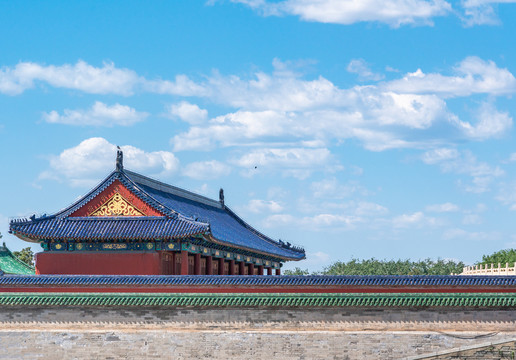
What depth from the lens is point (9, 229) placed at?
3231 cm

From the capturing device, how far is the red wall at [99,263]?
3106 cm

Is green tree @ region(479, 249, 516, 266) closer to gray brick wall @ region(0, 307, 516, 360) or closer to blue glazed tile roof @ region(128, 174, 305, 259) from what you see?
blue glazed tile roof @ region(128, 174, 305, 259)

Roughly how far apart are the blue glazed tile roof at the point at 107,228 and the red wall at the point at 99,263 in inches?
29.8

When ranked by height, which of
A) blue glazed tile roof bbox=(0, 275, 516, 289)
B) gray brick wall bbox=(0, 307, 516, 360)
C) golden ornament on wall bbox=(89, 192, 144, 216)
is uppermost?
golden ornament on wall bbox=(89, 192, 144, 216)

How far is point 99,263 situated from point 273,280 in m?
7.75

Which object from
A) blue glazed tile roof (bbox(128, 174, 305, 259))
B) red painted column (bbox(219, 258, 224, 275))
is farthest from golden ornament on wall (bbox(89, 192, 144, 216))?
red painted column (bbox(219, 258, 224, 275))

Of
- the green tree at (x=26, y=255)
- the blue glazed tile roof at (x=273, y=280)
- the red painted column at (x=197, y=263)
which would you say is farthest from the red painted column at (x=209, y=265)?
the green tree at (x=26, y=255)

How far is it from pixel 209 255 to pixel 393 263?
4806 centimetres

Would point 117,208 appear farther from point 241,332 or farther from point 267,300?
point 267,300

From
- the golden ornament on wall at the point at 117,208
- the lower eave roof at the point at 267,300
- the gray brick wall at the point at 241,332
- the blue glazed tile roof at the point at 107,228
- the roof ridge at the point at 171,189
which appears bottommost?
the gray brick wall at the point at 241,332

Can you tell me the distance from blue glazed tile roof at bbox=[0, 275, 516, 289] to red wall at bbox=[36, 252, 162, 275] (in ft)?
11.1

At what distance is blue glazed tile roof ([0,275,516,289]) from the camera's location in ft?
84.7

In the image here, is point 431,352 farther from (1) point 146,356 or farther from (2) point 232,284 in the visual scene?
(1) point 146,356

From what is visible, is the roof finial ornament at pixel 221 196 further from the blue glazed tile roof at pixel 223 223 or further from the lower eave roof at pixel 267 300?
the lower eave roof at pixel 267 300
